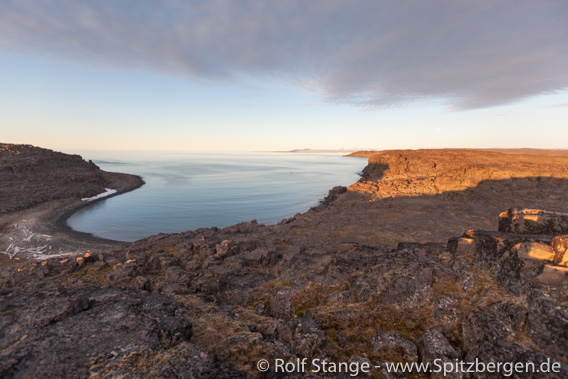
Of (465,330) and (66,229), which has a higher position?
(465,330)

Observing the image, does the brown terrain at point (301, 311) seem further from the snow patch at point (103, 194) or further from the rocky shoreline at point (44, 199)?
the snow patch at point (103, 194)

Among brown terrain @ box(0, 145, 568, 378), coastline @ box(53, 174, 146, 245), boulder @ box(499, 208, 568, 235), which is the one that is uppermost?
boulder @ box(499, 208, 568, 235)

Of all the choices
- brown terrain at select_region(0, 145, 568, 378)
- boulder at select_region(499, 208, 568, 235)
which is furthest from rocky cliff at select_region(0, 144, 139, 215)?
boulder at select_region(499, 208, 568, 235)

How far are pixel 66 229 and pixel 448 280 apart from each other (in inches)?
2023

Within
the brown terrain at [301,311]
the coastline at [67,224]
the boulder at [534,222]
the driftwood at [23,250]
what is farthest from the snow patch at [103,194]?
the boulder at [534,222]

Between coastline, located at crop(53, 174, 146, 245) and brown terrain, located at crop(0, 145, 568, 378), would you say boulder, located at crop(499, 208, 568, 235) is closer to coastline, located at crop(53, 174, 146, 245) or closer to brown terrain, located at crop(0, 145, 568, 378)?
brown terrain, located at crop(0, 145, 568, 378)

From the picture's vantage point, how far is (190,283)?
Result: 11578 mm

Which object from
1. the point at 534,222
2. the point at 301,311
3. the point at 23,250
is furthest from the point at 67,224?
the point at 534,222

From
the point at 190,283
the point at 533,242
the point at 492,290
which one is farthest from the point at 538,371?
the point at 190,283

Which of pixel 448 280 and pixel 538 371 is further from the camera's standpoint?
pixel 448 280

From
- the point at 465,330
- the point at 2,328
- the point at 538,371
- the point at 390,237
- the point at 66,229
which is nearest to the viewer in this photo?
the point at 538,371

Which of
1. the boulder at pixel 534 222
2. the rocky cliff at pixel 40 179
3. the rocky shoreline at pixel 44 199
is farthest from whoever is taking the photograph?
the rocky cliff at pixel 40 179

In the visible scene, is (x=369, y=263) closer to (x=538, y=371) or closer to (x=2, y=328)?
(x=538, y=371)

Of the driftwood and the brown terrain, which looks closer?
the brown terrain
